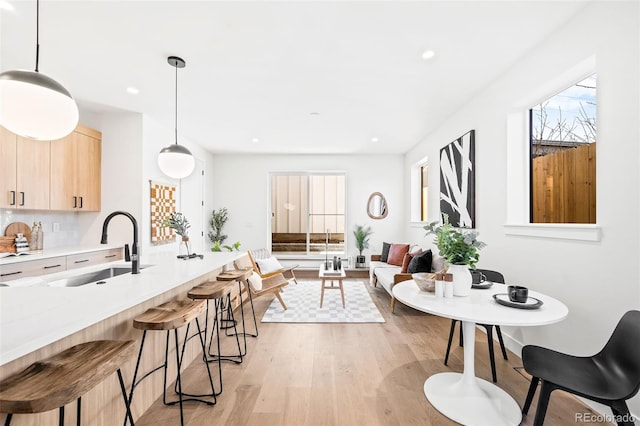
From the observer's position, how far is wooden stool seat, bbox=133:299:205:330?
1541 mm

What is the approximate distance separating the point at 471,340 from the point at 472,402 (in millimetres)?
378

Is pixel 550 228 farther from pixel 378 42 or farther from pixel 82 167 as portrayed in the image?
pixel 82 167

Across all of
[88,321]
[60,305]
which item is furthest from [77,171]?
[88,321]

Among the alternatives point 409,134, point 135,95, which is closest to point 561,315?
point 409,134

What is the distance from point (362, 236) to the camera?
630cm

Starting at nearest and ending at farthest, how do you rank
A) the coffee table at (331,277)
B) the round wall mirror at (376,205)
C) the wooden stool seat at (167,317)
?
the wooden stool seat at (167,317), the coffee table at (331,277), the round wall mirror at (376,205)

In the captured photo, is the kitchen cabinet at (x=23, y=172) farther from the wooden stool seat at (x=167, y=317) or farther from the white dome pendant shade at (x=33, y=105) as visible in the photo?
the wooden stool seat at (x=167, y=317)

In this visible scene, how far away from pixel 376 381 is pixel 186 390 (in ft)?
4.67

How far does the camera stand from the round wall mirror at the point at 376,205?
21.6ft

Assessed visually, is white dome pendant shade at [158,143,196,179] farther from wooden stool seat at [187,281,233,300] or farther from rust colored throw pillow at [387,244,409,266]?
rust colored throw pillow at [387,244,409,266]

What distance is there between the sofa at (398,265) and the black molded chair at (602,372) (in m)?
1.29

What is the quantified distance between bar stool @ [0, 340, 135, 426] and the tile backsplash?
315cm

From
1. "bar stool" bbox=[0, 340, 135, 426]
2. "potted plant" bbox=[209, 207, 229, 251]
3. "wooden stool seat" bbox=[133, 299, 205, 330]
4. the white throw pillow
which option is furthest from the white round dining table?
"potted plant" bbox=[209, 207, 229, 251]

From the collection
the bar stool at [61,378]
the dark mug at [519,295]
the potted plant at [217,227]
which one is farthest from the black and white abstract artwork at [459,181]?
the potted plant at [217,227]
